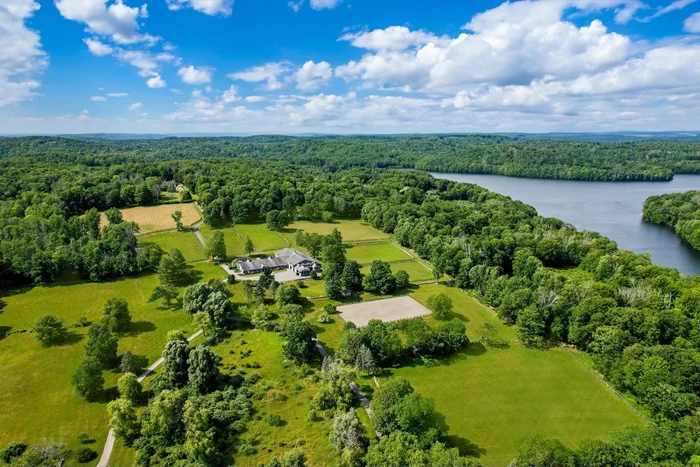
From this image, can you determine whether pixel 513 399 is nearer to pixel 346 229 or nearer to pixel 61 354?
pixel 61 354

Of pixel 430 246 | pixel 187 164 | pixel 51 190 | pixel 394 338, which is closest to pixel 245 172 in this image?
pixel 187 164

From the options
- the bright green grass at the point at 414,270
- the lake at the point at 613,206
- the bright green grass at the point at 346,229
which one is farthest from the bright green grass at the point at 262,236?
the lake at the point at 613,206

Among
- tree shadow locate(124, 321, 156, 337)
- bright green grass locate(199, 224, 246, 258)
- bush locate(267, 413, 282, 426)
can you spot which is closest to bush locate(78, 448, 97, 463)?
bush locate(267, 413, 282, 426)

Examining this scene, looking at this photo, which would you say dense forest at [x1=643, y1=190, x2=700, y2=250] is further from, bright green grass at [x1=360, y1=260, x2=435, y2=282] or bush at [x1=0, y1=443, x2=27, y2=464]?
bush at [x1=0, y1=443, x2=27, y2=464]

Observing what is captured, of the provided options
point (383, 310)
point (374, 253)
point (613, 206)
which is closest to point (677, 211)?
point (613, 206)

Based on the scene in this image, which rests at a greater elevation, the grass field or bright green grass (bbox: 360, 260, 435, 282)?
the grass field

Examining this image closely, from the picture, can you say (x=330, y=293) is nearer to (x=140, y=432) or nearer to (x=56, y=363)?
(x=140, y=432)
